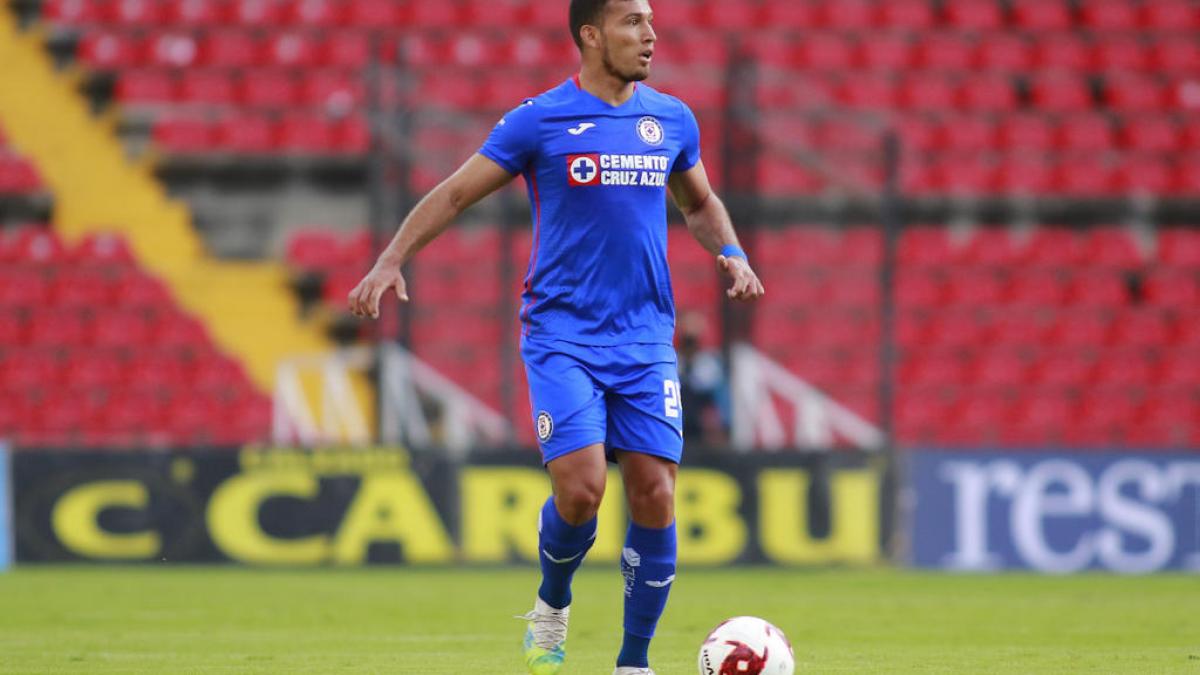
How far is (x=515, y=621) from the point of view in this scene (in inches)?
356

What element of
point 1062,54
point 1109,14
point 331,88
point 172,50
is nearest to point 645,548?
point 331,88

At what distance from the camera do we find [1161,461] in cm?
1298

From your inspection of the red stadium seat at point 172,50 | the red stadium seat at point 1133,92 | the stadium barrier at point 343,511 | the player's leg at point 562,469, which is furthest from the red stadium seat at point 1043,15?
the player's leg at point 562,469

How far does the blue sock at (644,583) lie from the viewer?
6113 millimetres

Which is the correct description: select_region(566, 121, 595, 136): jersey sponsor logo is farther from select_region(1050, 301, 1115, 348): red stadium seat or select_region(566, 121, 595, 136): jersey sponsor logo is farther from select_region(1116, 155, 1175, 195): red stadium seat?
select_region(1116, 155, 1175, 195): red stadium seat

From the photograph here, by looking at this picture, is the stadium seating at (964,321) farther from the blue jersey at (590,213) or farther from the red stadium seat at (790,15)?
the blue jersey at (590,213)

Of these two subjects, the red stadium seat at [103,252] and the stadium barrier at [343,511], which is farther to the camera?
the red stadium seat at [103,252]

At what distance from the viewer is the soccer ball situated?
230 inches

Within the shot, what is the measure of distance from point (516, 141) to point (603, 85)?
0.36 metres

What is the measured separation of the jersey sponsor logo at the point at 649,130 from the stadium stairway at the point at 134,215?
8.55 m

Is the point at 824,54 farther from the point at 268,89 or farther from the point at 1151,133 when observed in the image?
the point at 268,89

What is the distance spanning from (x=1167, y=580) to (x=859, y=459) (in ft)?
7.21

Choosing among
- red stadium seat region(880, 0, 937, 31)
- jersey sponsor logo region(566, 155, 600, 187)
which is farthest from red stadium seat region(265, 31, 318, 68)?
jersey sponsor logo region(566, 155, 600, 187)

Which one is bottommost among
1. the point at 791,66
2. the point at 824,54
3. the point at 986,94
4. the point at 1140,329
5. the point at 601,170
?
the point at 1140,329
